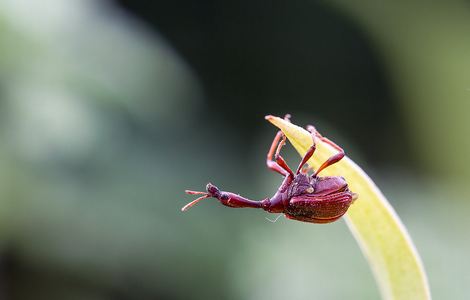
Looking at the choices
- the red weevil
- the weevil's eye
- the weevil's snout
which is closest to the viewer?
the red weevil

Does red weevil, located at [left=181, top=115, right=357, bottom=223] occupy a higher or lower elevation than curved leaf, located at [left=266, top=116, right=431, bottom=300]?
higher

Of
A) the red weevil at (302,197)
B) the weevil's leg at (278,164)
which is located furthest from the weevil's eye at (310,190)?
the weevil's leg at (278,164)

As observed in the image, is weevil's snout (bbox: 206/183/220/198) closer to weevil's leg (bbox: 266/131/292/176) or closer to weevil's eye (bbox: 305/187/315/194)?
weevil's leg (bbox: 266/131/292/176)

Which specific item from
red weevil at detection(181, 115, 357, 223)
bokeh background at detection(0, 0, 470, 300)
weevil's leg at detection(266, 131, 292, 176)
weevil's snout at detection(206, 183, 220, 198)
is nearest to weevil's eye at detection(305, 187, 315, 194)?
red weevil at detection(181, 115, 357, 223)

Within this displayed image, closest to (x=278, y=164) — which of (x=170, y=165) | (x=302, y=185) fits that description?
(x=302, y=185)

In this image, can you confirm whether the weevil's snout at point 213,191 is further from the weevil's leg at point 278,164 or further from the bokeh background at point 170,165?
the bokeh background at point 170,165

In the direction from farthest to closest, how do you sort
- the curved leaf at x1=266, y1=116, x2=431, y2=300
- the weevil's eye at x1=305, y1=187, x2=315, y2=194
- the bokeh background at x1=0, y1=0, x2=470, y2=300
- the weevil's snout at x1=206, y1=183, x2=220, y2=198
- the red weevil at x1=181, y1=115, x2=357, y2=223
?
the bokeh background at x1=0, y1=0, x2=470, y2=300 → the weevil's snout at x1=206, y1=183, x2=220, y2=198 → the weevil's eye at x1=305, y1=187, x2=315, y2=194 → the red weevil at x1=181, y1=115, x2=357, y2=223 → the curved leaf at x1=266, y1=116, x2=431, y2=300

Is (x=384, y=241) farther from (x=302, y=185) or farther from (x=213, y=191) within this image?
(x=213, y=191)

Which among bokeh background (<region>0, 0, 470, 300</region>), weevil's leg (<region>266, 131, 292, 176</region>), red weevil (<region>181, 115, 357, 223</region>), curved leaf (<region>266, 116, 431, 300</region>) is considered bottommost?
curved leaf (<region>266, 116, 431, 300</region>)
